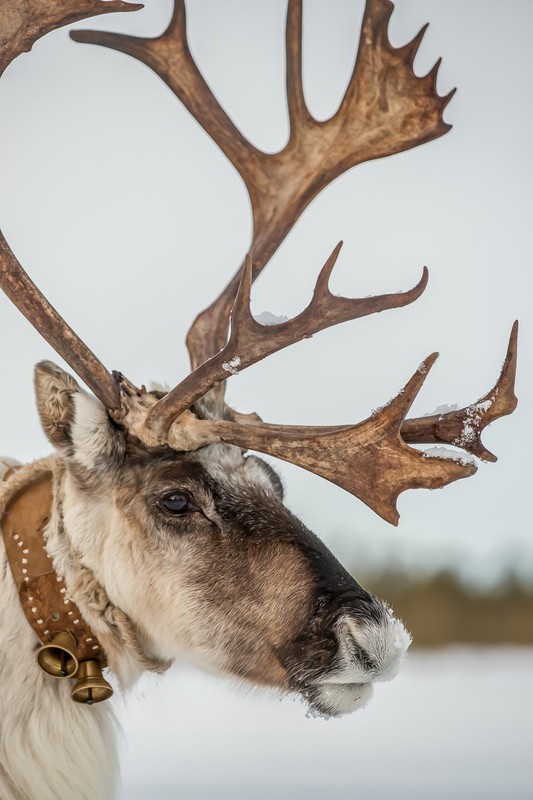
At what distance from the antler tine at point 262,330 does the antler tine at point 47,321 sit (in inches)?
11.6

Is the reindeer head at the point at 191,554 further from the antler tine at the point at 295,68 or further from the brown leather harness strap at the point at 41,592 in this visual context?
the antler tine at the point at 295,68

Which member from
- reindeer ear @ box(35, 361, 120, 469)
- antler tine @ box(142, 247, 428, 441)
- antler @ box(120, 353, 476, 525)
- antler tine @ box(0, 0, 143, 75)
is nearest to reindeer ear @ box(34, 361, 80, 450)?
reindeer ear @ box(35, 361, 120, 469)

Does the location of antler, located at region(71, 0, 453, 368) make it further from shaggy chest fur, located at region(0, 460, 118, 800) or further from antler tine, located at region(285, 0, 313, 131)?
shaggy chest fur, located at region(0, 460, 118, 800)

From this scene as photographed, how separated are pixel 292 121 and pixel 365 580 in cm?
855

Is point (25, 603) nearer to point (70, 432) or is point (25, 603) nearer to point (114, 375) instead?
point (70, 432)

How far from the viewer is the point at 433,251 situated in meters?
13.0

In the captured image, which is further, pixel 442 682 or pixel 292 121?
pixel 442 682

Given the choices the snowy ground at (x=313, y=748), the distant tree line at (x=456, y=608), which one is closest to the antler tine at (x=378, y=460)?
the snowy ground at (x=313, y=748)

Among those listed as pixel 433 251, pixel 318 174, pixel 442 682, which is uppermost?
pixel 433 251

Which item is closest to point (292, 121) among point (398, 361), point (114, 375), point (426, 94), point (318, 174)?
point (318, 174)

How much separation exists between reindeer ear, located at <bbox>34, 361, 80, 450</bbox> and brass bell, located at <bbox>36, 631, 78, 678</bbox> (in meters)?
0.68

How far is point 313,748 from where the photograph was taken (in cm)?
563

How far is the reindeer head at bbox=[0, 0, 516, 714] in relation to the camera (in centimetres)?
278

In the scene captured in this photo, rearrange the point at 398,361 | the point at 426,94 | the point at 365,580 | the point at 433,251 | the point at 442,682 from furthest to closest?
the point at 433,251, the point at 365,580, the point at 398,361, the point at 442,682, the point at 426,94
